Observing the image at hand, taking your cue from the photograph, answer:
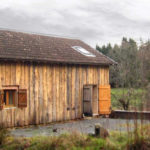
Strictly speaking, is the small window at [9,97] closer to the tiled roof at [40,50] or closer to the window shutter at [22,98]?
the window shutter at [22,98]

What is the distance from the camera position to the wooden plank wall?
15125mm

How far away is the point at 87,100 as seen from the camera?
Result: 18266 mm

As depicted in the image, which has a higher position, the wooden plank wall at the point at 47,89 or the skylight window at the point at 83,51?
the skylight window at the point at 83,51

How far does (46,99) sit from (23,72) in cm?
205

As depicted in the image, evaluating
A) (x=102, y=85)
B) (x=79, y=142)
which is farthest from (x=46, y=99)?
(x=79, y=142)

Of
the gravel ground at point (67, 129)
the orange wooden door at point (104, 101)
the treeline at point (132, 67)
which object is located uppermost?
the treeline at point (132, 67)

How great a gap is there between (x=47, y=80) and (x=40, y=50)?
1758 millimetres

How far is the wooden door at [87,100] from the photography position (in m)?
18.1

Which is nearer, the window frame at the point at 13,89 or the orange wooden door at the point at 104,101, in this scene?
the window frame at the point at 13,89

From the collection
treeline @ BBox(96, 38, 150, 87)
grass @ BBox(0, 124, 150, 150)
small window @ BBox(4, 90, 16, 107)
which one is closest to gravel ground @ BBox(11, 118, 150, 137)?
grass @ BBox(0, 124, 150, 150)

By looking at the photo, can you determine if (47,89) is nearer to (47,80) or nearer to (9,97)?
(47,80)

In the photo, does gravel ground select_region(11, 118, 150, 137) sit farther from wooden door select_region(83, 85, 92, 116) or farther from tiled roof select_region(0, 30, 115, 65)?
tiled roof select_region(0, 30, 115, 65)

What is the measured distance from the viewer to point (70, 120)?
58.5ft

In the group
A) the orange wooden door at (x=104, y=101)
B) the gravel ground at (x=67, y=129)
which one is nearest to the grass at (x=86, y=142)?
the gravel ground at (x=67, y=129)
